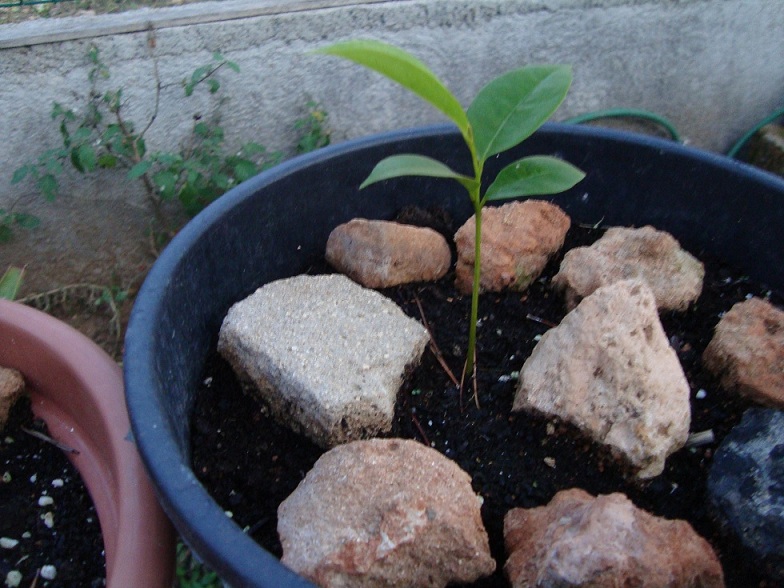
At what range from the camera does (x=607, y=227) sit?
116cm

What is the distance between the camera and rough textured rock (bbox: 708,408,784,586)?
0.67m

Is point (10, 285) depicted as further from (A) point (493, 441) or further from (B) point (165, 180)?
(A) point (493, 441)

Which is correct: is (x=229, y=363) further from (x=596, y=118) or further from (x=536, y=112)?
(x=596, y=118)

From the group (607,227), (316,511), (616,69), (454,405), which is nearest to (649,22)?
(616,69)

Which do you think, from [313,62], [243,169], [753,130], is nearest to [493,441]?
[243,169]

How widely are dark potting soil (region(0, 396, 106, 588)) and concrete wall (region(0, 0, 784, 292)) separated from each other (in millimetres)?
577

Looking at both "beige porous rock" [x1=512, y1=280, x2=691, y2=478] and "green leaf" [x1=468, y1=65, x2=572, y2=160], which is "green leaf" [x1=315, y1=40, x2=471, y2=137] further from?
"beige porous rock" [x1=512, y1=280, x2=691, y2=478]

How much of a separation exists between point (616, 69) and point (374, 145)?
3.15 feet

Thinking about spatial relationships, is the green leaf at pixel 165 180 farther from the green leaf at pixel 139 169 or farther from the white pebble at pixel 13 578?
the white pebble at pixel 13 578

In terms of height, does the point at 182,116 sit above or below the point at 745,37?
below

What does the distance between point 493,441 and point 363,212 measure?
1.59 ft

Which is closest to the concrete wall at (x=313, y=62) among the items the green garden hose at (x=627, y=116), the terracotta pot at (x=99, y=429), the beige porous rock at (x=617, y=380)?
the green garden hose at (x=627, y=116)

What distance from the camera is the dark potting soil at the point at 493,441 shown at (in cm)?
77

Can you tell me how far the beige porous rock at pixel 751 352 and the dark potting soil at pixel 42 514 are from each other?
90 cm
